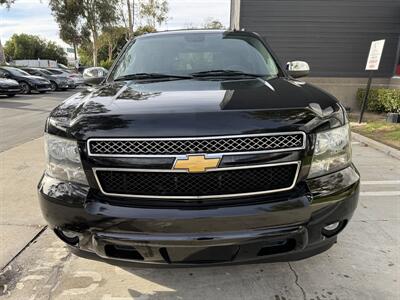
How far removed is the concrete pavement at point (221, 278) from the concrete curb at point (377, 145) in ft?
10.9

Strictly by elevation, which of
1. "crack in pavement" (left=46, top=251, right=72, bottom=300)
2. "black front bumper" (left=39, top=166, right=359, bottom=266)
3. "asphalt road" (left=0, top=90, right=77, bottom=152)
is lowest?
"asphalt road" (left=0, top=90, right=77, bottom=152)

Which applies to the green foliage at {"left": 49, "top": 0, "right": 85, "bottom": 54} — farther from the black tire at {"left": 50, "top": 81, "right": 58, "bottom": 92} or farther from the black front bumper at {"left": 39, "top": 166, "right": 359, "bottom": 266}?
the black front bumper at {"left": 39, "top": 166, "right": 359, "bottom": 266}

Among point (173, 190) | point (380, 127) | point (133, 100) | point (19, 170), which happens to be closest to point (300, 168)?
point (173, 190)

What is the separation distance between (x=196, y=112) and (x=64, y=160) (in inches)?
32.3

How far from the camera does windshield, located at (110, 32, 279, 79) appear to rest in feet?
11.7

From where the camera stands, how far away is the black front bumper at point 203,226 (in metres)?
2.14

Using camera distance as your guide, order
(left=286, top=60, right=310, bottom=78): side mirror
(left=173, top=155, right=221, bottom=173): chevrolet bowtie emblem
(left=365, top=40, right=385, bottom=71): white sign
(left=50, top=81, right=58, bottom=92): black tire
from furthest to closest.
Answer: (left=50, top=81, right=58, bottom=92): black tire, (left=365, top=40, right=385, bottom=71): white sign, (left=286, top=60, right=310, bottom=78): side mirror, (left=173, top=155, right=221, bottom=173): chevrolet bowtie emblem

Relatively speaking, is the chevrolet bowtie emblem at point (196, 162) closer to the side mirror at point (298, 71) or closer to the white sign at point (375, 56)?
the side mirror at point (298, 71)

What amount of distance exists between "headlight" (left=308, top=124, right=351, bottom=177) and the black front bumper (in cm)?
6

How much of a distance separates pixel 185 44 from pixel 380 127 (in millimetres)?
6429

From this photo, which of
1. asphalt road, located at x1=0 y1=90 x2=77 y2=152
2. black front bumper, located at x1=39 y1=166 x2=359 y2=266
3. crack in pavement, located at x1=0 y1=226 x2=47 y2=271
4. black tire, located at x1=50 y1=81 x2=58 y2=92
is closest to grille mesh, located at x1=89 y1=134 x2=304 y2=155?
black front bumper, located at x1=39 y1=166 x2=359 y2=266

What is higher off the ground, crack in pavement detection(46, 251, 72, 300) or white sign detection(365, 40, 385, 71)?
white sign detection(365, 40, 385, 71)

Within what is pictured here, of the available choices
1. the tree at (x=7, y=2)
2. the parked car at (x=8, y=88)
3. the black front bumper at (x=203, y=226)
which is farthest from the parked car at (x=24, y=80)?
the black front bumper at (x=203, y=226)

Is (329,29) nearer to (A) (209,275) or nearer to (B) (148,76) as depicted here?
(B) (148,76)
